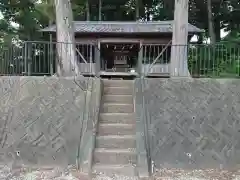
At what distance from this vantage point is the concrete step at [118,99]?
24.5 ft

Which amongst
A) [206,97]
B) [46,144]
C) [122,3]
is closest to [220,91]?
[206,97]

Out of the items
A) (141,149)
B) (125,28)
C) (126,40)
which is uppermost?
(125,28)

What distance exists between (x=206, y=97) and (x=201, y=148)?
A: 1.19 meters

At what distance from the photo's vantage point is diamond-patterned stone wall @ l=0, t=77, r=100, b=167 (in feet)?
20.0

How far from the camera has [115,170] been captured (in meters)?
5.52

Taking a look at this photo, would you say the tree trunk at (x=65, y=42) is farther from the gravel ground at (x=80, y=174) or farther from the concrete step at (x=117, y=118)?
the gravel ground at (x=80, y=174)

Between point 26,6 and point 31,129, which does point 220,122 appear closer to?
point 31,129

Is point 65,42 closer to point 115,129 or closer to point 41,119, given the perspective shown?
point 41,119

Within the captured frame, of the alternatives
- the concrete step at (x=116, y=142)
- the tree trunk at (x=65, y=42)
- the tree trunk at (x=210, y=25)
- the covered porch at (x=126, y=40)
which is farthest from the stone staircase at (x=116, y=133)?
the tree trunk at (x=210, y=25)

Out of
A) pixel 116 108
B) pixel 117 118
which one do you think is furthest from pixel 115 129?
pixel 116 108

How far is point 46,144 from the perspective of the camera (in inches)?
243

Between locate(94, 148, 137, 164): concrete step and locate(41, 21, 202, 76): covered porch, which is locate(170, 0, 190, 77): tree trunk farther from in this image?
locate(41, 21, 202, 76): covered porch

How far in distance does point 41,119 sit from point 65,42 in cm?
355

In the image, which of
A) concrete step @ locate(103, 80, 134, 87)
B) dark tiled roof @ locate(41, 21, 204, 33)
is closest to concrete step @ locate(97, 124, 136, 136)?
concrete step @ locate(103, 80, 134, 87)
